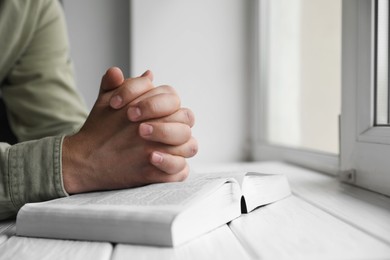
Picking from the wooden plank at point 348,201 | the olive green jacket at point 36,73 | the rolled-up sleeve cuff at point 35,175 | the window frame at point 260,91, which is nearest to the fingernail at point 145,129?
the rolled-up sleeve cuff at point 35,175

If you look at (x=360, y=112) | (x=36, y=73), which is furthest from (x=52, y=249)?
(x=36, y=73)

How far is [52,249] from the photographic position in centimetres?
39

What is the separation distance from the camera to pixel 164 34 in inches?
57.1

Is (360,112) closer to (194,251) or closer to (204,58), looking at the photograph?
(194,251)

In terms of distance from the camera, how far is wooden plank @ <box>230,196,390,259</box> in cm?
36

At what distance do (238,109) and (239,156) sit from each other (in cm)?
17

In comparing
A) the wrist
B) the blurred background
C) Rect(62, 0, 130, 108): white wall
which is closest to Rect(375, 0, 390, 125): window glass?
the wrist

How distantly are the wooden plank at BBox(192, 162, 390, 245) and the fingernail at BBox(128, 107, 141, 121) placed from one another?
26 centimetres

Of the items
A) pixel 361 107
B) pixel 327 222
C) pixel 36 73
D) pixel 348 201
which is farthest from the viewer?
pixel 36 73

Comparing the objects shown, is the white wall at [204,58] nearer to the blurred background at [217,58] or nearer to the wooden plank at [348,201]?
the blurred background at [217,58]

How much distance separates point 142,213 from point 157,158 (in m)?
0.13

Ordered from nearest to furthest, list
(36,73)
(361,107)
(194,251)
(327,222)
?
1. (194,251)
2. (327,222)
3. (361,107)
4. (36,73)

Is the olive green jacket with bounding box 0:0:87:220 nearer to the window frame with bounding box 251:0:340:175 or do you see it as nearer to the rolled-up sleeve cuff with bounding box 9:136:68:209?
the rolled-up sleeve cuff with bounding box 9:136:68:209

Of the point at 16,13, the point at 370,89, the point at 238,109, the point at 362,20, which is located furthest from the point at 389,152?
the point at 238,109
